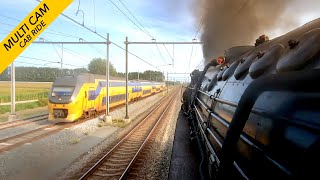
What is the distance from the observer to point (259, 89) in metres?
1.95

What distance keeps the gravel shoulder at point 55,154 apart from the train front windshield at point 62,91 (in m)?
2.40

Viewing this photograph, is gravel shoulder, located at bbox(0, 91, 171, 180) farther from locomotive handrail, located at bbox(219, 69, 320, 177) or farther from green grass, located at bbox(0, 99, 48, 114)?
green grass, located at bbox(0, 99, 48, 114)

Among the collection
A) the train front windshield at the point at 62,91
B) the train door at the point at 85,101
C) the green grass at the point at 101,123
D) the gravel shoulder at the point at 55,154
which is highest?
the train front windshield at the point at 62,91

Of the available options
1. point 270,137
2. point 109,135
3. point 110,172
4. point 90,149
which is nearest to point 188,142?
point 110,172

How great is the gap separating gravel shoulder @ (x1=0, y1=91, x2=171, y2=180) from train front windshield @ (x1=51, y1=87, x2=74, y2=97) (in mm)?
2403

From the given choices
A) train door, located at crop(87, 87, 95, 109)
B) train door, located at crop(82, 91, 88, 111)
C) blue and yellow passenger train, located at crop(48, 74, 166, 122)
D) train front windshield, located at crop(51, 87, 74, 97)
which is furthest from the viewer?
train door, located at crop(87, 87, 95, 109)

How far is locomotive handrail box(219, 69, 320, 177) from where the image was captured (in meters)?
1.45

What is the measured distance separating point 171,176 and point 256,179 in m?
2.65

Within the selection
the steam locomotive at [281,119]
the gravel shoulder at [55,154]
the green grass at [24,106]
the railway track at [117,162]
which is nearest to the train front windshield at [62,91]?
the gravel shoulder at [55,154]

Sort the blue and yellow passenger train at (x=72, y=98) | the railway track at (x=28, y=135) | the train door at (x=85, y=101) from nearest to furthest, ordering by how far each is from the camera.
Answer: the railway track at (x=28, y=135) → the blue and yellow passenger train at (x=72, y=98) → the train door at (x=85, y=101)

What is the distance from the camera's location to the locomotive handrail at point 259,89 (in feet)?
4.77

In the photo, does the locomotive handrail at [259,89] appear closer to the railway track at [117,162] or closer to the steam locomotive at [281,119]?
the steam locomotive at [281,119]

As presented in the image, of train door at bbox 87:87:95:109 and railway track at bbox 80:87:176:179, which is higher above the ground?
train door at bbox 87:87:95:109

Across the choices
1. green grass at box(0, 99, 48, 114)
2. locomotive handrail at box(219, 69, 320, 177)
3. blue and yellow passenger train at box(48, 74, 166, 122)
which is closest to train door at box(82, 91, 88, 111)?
blue and yellow passenger train at box(48, 74, 166, 122)
